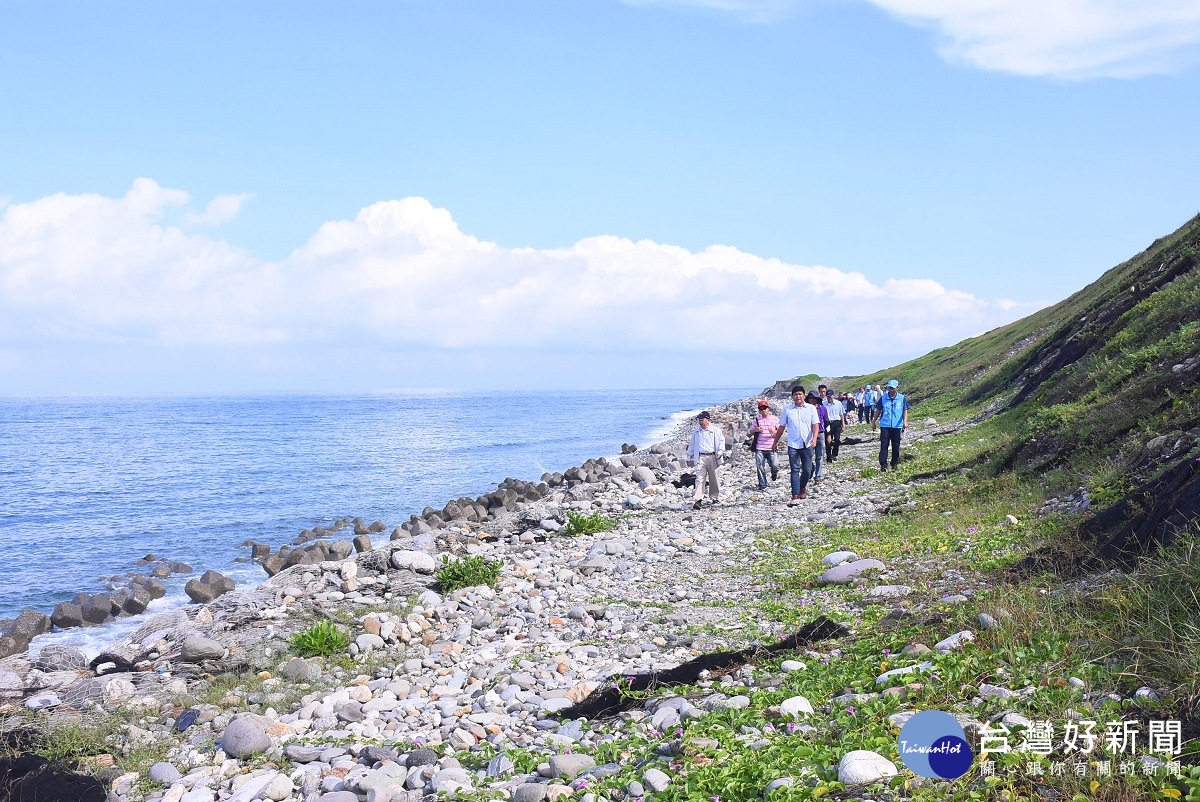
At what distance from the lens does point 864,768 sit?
421 centimetres

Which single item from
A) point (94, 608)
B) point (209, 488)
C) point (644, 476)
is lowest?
point (94, 608)

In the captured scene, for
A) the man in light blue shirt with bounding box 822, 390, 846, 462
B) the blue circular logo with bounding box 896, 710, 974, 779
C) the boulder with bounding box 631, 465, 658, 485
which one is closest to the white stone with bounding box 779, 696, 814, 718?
the blue circular logo with bounding box 896, 710, 974, 779

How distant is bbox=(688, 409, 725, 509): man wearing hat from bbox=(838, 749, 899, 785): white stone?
13.7 meters

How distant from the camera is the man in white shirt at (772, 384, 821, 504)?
17438 millimetres

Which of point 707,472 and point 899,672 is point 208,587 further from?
point 899,672

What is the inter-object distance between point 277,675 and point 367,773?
177 inches

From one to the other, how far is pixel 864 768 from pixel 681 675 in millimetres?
3111

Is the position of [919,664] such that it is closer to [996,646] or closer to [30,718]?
[996,646]

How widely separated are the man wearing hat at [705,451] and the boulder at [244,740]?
41.0 ft

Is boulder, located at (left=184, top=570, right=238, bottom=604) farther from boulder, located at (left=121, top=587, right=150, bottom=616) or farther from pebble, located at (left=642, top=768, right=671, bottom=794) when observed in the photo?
pebble, located at (left=642, top=768, right=671, bottom=794)

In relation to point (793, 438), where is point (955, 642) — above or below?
below

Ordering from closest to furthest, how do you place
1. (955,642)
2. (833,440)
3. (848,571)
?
1. (955,642)
2. (848,571)
3. (833,440)

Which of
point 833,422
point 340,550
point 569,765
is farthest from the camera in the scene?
point 833,422

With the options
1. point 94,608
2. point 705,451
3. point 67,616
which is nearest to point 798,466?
point 705,451
